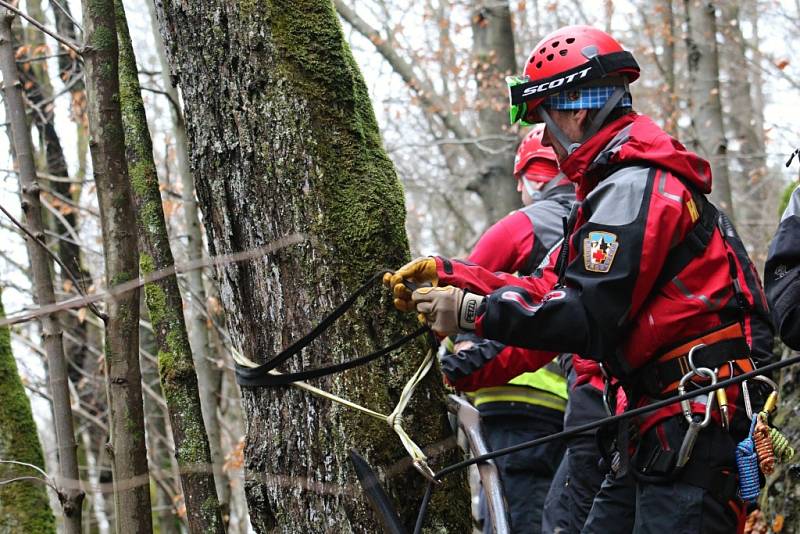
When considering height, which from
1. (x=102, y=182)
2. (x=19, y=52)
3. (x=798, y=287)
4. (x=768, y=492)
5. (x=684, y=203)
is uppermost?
(x=19, y=52)

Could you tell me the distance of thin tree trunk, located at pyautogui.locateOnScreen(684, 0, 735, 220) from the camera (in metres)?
10.4

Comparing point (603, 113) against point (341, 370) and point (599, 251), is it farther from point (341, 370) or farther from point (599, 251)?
point (341, 370)

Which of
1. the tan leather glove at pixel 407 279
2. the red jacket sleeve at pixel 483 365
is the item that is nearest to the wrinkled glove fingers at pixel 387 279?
the tan leather glove at pixel 407 279

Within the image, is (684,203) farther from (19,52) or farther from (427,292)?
(19,52)

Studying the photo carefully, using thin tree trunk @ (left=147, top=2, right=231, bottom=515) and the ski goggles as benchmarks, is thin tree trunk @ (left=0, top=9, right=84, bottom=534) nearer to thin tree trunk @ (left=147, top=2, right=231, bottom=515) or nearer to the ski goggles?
the ski goggles

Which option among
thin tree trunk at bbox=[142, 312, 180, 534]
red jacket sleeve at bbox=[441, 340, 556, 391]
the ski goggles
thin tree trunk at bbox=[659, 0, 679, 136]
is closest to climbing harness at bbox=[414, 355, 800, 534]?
red jacket sleeve at bbox=[441, 340, 556, 391]

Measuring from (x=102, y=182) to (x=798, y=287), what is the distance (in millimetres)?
2380

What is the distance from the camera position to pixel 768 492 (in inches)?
183

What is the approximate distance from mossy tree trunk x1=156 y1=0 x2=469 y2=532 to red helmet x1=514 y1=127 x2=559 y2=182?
2.32 m

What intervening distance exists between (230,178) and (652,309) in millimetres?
1430

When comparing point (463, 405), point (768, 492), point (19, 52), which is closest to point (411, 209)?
point (19, 52)

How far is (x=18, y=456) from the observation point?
4441 millimetres

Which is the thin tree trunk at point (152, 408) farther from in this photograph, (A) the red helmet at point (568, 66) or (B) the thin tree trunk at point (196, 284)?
(A) the red helmet at point (568, 66)

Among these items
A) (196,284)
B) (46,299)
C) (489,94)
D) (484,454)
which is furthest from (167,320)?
(489,94)
